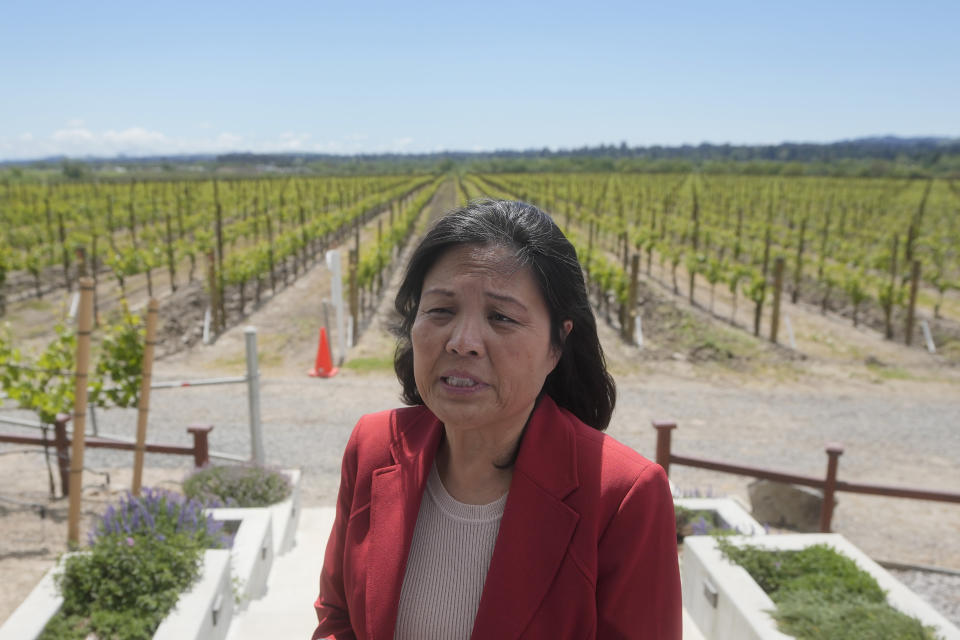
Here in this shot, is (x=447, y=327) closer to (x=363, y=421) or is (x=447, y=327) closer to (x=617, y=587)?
(x=363, y=421)

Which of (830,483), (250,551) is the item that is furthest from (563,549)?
(830,483)

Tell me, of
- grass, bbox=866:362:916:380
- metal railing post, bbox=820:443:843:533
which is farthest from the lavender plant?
grass, bbox=866:362:916:380

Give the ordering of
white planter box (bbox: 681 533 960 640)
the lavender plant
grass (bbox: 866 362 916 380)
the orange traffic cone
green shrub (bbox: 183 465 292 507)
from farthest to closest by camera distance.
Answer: grass (bbox: 866 362 916 380), the orange traffic cone, green shrub (bbox: 183 465 292 507), the lavender plant, white planter box (bbox: 681 533 960 640)

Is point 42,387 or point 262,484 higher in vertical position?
point 42,387

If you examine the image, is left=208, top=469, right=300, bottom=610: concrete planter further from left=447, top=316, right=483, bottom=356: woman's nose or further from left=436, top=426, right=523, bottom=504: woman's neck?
left=447, top=316, right=483, bottom=356: woman's nose

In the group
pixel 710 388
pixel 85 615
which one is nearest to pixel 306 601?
pixel 85 615

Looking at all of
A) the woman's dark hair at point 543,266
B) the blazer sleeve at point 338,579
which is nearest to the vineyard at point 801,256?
the woman's dark hair at point 543,266

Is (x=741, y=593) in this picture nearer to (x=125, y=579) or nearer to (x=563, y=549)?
(x=563, y=549)

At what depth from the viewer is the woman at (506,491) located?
50.8 inches

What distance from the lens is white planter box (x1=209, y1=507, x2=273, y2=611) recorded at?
3656mm

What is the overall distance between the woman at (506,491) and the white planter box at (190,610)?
5.72 feet

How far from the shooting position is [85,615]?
9.61ft

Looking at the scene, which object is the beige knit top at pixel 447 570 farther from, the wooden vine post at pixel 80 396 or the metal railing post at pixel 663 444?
the metal railing post at pixel 663 444

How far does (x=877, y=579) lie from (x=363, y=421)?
281cm
